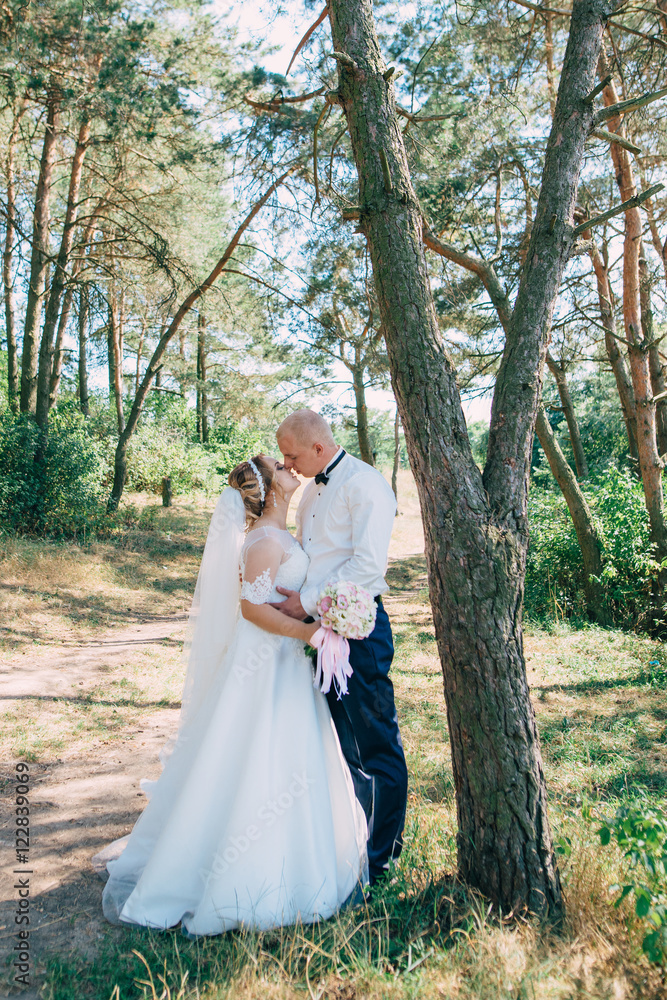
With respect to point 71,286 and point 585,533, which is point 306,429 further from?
point 71,286

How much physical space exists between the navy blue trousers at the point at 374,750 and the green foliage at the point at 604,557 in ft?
18.7

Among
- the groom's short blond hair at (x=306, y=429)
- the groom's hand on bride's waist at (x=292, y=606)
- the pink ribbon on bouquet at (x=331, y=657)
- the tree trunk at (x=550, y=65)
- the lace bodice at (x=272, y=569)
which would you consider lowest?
the pink ribbon on bouquet at (x=331, y=657)

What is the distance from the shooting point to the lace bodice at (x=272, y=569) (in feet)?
10.2

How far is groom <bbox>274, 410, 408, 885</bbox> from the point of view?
9.72ft

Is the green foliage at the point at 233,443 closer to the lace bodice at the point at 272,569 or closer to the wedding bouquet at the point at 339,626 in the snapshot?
the lace bodice at the point at 272,569

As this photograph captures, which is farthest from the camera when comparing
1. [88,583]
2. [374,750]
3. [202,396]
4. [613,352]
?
[202,396]

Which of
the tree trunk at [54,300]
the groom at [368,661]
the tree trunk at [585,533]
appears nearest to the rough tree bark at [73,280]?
the tree trunk at [54,300]

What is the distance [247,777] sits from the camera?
2783 millimetres

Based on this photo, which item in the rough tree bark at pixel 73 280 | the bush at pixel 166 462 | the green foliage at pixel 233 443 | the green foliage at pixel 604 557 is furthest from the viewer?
the green foliage at pixel 233 443

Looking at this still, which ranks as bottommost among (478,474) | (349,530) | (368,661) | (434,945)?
(434,945)

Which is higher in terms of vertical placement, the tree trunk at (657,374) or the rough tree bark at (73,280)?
the rough tree bark at (73,280)

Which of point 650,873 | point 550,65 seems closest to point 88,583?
point 650,873

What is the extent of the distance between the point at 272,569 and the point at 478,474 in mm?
1107

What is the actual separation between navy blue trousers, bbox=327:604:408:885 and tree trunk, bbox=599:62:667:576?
19.6ft
